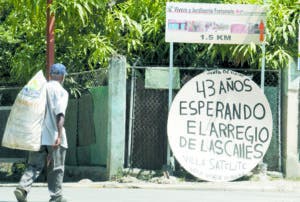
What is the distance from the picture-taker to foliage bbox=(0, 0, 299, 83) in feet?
39.4

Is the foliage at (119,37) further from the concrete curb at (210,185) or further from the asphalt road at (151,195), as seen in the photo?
the asphalt road at (151,195)

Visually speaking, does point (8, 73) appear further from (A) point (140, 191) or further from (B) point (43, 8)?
(A) point (140, 191)

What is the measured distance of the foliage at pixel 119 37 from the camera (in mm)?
12023

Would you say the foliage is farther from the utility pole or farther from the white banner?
the white banner

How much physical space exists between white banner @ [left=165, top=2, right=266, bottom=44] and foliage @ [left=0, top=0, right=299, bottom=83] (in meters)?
0.28

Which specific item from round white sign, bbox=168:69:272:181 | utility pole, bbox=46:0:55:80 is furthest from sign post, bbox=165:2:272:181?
utility pole, bbox=46:0:55:80

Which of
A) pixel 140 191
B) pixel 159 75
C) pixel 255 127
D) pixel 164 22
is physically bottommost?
pixel 140 191

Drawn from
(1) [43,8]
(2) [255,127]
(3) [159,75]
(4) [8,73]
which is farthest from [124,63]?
(4) [8,73]

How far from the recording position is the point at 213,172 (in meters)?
11.5

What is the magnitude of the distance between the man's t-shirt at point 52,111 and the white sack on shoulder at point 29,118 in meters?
0.07

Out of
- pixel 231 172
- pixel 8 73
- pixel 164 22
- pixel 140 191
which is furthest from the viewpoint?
pixel 8 73

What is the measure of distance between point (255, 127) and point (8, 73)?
6.32 m

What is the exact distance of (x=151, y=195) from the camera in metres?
10.3

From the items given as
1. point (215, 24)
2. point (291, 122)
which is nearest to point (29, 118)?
point (215, 24)
